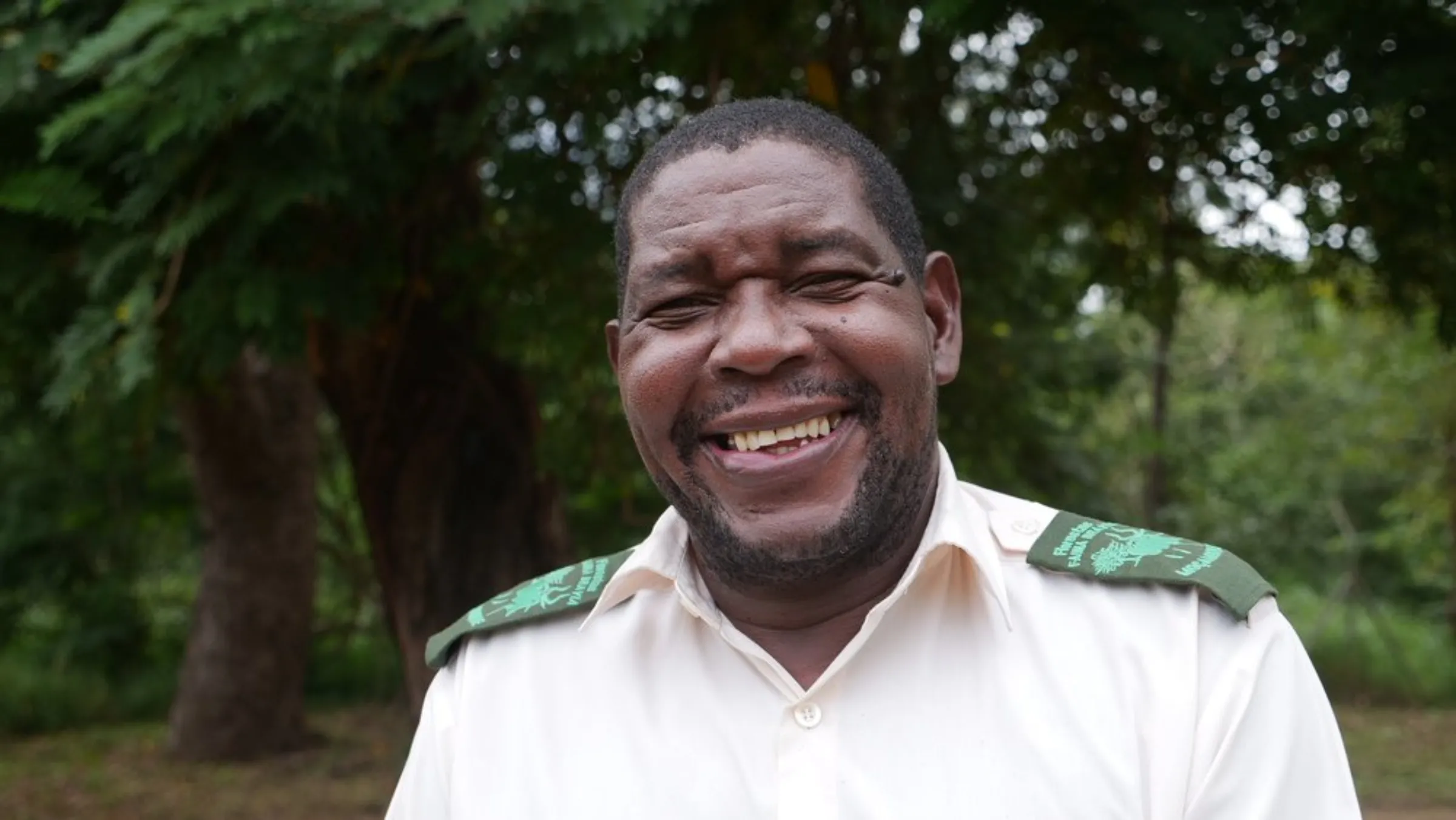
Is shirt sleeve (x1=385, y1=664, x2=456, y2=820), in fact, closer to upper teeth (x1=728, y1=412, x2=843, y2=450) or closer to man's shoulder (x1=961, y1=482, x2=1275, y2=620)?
upper teeth (x1=728, y1=412, x2=843, y2=450)

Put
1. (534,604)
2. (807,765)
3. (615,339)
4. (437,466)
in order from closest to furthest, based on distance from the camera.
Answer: (807,765) < (534,604) < (615,339) < (437,466)

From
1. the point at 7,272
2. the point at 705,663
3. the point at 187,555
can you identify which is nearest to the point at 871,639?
the point at 705,663

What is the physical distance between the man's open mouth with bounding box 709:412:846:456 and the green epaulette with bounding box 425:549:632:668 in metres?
0.32

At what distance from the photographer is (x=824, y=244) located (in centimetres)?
197

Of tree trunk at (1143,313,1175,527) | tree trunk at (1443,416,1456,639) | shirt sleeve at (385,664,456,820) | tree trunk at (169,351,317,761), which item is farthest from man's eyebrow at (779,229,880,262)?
tree trunk at (1443,416,1456,639)

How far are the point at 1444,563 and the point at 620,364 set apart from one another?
17332 mm

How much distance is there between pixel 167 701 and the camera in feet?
45.2

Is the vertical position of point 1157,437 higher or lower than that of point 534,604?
lower

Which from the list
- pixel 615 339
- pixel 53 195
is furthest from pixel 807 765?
pixel 53 195

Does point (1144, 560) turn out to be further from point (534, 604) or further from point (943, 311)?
point (534, 604)

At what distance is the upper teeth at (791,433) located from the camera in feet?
6.44

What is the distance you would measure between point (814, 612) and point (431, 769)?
0.54 meters

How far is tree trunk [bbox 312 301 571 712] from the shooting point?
19.1ft

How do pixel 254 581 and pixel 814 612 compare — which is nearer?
pixel 814 612
